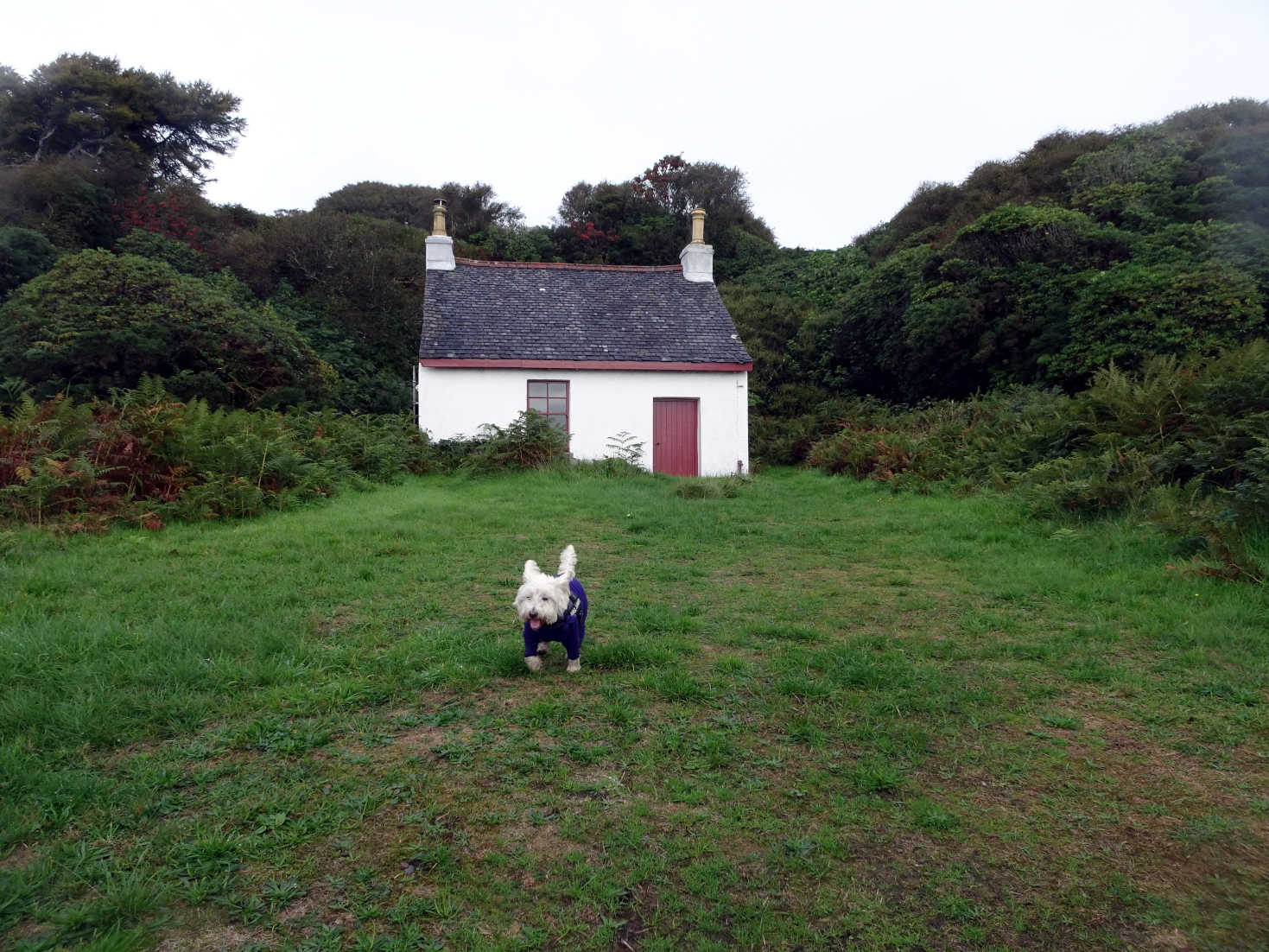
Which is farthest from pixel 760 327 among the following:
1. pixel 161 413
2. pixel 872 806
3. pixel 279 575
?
pixel 872 806

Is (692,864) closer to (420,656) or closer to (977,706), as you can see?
(977,706)

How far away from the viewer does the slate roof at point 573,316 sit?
16.3m

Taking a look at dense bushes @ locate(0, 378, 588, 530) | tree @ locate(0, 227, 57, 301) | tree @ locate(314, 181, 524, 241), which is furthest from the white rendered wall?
tree @ locate(314, 181, 524, 241)

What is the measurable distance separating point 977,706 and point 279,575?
5433 millimetres

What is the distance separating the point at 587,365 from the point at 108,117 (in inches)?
903

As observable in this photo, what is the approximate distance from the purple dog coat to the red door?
1231cm

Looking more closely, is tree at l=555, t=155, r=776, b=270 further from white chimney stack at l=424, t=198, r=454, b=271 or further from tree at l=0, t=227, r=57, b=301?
tree at l=0, t=227, r=57, b=301

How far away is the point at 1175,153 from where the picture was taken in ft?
54.3

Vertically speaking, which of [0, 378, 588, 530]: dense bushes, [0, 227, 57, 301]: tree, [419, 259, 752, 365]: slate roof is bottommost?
[0, 378, 588, 530]: dense bushes

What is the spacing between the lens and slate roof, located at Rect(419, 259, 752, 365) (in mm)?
16312

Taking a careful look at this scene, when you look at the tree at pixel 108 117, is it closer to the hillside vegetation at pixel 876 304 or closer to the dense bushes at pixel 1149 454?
the hillside vegetation at pixel 876 304

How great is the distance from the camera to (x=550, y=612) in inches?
159

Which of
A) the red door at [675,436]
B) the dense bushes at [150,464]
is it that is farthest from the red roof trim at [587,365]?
the dense bushes at [150,464]

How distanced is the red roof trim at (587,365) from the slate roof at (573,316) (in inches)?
3.9
